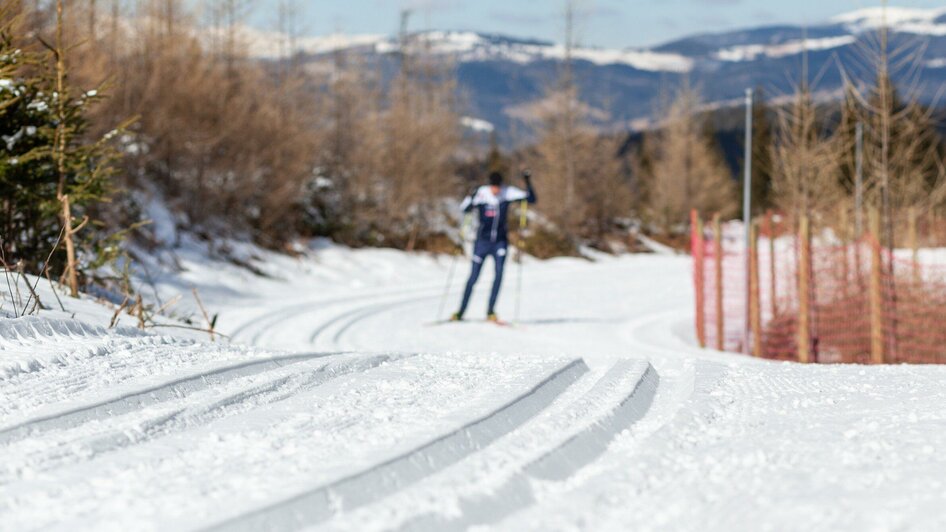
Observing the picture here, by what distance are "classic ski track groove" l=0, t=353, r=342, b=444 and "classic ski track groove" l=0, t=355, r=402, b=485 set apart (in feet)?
0.47

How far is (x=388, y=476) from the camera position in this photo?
10.7ft

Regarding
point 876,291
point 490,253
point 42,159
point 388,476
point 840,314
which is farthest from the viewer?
point 840,314

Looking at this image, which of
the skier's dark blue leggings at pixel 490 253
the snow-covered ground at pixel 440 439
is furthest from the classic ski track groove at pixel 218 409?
the skier's dark blue leggings at pixel 490 253

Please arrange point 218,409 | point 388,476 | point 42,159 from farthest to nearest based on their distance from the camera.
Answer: point 42,159 → point 218,409 → point 388,476

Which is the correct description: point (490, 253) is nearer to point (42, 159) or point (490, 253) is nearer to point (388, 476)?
point (42, 159)

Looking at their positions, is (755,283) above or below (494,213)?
below

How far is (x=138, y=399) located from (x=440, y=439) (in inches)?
57.6

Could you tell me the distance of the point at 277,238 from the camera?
24.3 meters

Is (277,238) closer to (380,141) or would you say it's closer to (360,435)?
(380,141)

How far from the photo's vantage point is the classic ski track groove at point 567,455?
9.69 ft

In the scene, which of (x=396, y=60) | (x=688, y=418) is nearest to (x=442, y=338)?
(x=688, y=418)

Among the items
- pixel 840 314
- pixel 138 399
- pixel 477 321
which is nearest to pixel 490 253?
pixel 477 321

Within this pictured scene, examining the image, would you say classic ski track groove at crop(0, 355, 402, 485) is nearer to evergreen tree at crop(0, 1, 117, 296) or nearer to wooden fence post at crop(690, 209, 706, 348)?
evergreen tree at crop(0, 1, 117, 296)

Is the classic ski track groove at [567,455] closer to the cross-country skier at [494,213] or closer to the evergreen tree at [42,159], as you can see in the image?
the evergreen tree at [42,159]
